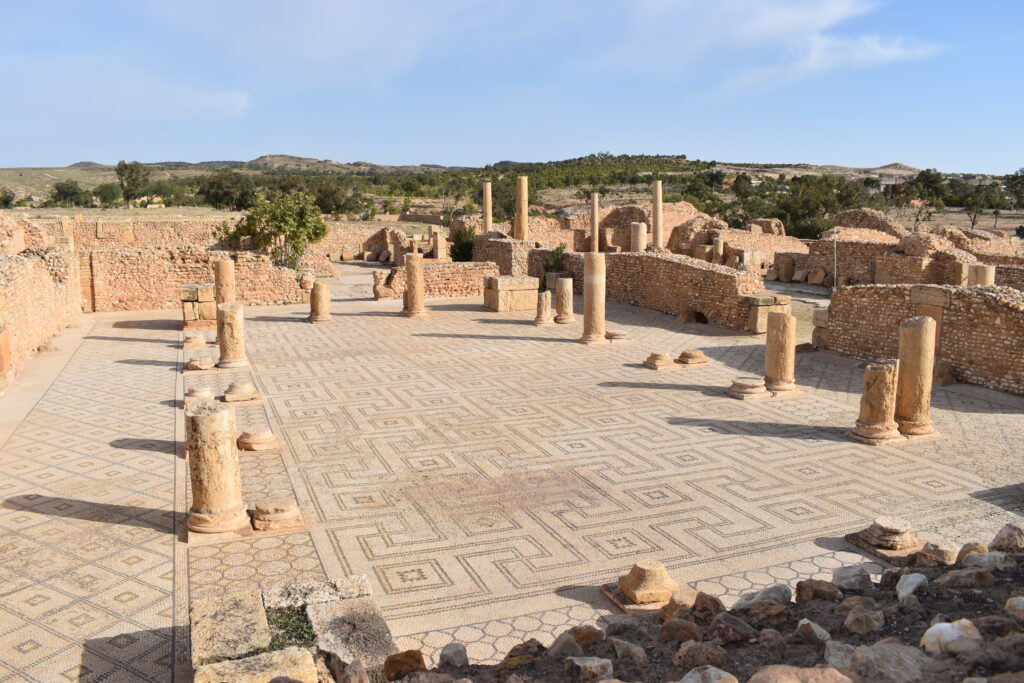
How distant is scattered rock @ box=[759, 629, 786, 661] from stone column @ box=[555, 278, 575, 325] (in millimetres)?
12902

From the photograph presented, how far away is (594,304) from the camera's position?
14156mm

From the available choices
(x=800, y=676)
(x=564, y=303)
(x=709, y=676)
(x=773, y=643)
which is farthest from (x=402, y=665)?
(x=564, y=303)

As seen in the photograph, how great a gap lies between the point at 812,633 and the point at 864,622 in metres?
0.26

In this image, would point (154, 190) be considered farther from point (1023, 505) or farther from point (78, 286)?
point (1023, 505)

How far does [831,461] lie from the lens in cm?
782

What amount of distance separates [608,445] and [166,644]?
4849 mm

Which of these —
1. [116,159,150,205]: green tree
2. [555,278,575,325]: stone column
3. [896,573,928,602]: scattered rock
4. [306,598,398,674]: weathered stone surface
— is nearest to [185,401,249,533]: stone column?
[306,598,398,674]: weathered stone surface

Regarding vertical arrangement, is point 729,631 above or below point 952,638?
below

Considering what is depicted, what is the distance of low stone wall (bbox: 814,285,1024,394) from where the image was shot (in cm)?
1020

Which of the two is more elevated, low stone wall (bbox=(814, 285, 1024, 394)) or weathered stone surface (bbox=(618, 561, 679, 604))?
low stone wall (bbox=(814, 285, 1024, 394))

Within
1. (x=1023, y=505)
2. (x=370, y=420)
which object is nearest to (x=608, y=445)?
(x=370, y=420)

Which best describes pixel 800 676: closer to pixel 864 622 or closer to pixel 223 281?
pixel 864 622

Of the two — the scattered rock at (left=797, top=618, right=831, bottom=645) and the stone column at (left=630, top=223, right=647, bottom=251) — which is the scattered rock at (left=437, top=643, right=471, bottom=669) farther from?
the stone column at (left=630, top=223, right=647, bottom=251)

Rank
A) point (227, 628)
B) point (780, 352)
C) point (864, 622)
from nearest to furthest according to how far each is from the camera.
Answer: point (864, 622) < point (227, 628) < point (780, 352)
